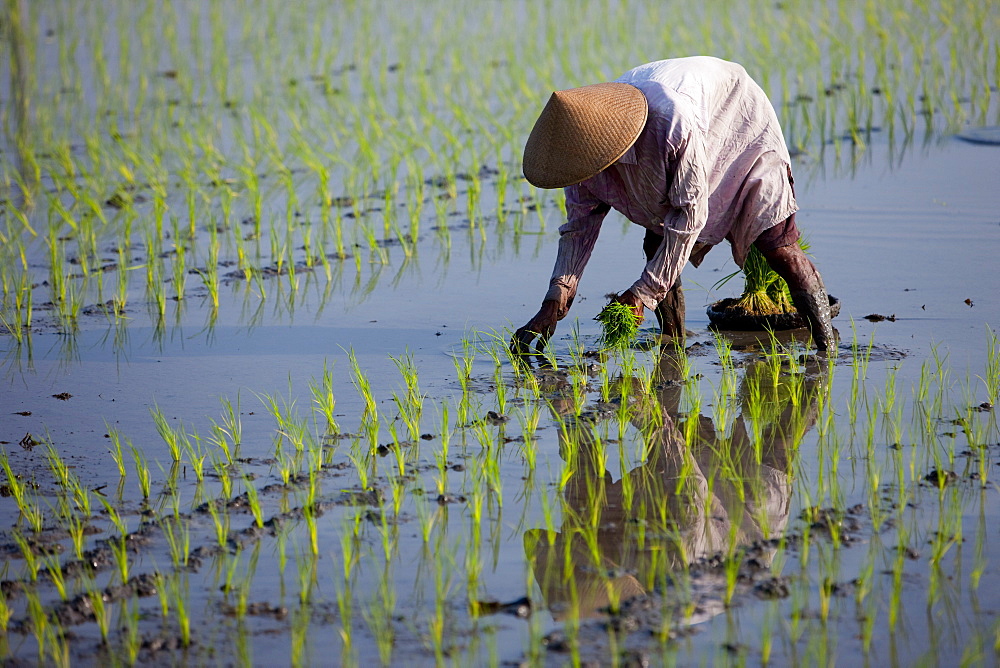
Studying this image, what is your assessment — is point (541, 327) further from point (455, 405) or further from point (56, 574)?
point (56, 574)

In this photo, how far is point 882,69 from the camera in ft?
26.1

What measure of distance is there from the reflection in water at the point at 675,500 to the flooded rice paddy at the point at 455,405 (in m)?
0.01

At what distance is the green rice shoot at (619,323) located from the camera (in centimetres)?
362

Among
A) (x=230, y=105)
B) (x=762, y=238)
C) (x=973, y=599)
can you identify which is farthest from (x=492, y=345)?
(x=230, y=105)

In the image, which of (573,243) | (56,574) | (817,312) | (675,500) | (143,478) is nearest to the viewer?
(56,574)

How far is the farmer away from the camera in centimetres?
341

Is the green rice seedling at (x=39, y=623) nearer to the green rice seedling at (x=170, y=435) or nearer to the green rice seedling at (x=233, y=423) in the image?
the green rice seedling at (x=170, y=435)

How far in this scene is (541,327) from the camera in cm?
398

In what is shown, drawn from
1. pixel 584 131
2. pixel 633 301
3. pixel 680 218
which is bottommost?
pixel 633 301

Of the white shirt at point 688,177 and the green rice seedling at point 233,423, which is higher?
the white shirt at point 688,177

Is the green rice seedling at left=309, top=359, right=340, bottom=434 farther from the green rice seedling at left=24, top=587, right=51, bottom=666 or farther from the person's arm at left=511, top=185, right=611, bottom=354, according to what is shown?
the green rice seedling at left=24, top=587, right=51, bottom=666

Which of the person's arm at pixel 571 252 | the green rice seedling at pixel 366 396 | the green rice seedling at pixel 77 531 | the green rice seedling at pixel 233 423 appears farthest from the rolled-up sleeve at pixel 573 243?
the green rice seedling at pixel 77 531

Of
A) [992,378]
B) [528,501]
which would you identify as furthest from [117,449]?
[992,378]

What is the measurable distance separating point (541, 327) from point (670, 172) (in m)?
0.72
